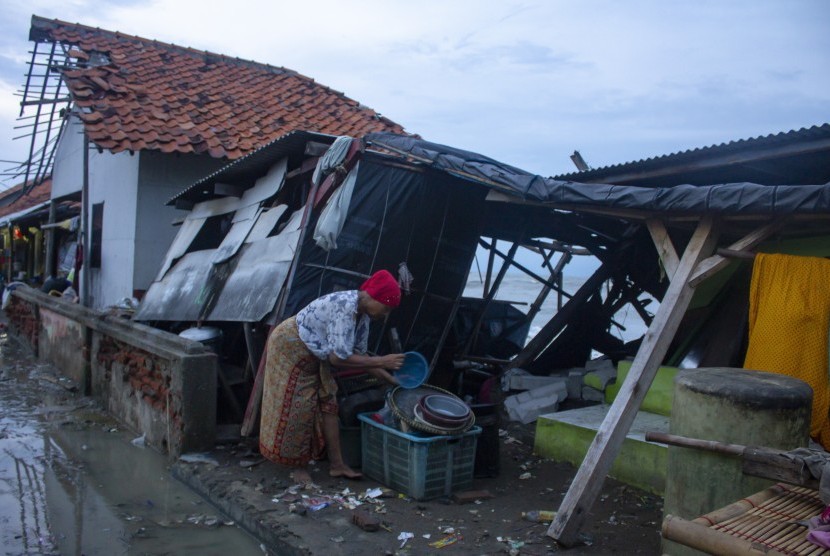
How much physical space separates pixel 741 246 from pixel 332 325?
10.3ft

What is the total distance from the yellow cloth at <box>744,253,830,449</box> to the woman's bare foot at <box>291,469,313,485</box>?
3638mm

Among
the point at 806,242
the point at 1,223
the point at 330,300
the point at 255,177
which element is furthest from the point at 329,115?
the point at 1,223

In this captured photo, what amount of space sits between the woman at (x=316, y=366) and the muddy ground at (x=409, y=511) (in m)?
0.25

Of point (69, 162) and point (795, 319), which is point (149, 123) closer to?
point (69, 162)

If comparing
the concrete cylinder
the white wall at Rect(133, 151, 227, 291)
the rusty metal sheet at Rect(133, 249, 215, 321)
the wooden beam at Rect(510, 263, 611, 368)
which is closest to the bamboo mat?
the concrete cylinder

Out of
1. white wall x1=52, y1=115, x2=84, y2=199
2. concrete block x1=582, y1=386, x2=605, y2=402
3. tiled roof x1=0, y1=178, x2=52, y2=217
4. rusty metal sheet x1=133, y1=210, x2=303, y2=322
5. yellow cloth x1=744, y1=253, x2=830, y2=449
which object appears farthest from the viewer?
tiled roof x1=0, y1=178, x2=52, y2=217

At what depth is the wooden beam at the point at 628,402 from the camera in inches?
178

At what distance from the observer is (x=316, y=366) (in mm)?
5816

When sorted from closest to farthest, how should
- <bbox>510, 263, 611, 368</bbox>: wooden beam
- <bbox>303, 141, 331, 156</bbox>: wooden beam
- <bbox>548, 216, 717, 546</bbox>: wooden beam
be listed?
1. <bbox>548, 216, 717, 546</bbox>: wooden beam
2. <bbox>303, 141, 331, 156</bbox>: wooden beam
3. <bbox>510, 263, 611, 368</bbox>: wooden beam

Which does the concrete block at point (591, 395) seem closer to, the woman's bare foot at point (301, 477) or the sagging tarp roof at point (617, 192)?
the sagging tarp roof at point (617, 192)

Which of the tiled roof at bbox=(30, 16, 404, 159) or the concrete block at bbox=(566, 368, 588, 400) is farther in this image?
the tiled roof at bbox=(30, 16, 404, 159)

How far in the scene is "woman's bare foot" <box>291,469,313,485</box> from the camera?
18.6 feet

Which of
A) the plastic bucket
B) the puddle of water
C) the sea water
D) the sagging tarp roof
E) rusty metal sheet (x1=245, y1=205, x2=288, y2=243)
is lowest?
the sea water

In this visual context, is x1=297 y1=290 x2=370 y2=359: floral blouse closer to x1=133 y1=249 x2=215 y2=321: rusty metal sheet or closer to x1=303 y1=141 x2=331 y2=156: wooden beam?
x1=303 y1=141 x2=331 y2=156: wooden beam
